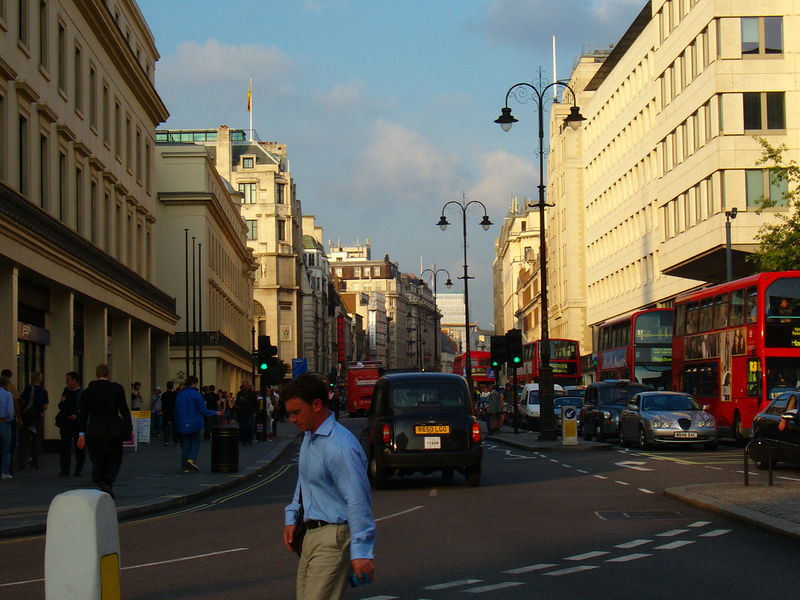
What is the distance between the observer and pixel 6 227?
2634 centimetres

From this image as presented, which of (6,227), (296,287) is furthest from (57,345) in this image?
(296,287)

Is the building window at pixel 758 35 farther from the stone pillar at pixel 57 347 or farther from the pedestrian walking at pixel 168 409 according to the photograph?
the stone pillar at pixel 57 347

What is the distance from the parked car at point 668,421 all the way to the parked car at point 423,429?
1191 centimetres

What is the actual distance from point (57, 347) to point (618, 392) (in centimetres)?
1671

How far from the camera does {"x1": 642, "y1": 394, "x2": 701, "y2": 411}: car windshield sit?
107 feet

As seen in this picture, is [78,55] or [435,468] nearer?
[435,468]

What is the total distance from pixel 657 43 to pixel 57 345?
4029 cm

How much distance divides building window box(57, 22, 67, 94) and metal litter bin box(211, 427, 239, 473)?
522 inches

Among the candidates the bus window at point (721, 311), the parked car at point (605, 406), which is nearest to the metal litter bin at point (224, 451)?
the bus window at point (721, 311)

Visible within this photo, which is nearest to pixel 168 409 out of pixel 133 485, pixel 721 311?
pixel 721 311

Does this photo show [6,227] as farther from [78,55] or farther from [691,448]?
[691,448]

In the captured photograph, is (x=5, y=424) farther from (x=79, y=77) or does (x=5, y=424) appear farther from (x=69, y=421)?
(x=79, y=77)

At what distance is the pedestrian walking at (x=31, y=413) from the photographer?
25.4 metres

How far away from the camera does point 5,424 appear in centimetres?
2280
